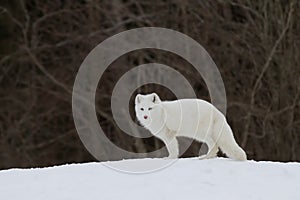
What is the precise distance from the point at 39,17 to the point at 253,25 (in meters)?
5.65

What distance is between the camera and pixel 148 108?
23.9ft

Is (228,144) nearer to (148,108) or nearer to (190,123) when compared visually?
(190,123)

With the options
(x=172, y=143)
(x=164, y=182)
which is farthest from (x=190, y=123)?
(x=164, y=182)

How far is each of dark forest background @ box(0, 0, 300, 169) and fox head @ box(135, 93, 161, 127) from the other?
6448 mm

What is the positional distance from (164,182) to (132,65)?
31.8 ft

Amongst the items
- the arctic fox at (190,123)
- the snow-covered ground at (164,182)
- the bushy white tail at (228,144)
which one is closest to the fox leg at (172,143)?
the arctic fox at (190,123)

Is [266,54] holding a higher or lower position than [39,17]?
lower

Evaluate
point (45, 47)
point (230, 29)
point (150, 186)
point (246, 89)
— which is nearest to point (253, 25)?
point (230, 29)

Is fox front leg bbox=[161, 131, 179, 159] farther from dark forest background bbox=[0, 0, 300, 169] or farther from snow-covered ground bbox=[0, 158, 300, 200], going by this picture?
dark forest background bbox=[0, 0, 300, 169]

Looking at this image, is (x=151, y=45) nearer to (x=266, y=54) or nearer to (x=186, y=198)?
(x=266, y=54)

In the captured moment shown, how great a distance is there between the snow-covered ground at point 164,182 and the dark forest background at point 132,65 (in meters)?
6.95

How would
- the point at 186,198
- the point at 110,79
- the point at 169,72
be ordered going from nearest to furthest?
the point at 186,198 < the point at 169,72 < the point at 110,79

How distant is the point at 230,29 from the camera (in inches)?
611

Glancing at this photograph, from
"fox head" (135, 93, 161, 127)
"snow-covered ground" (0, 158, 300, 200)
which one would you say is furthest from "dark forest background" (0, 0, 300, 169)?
"snow-covered ground" (0, 158, 300, 200)
